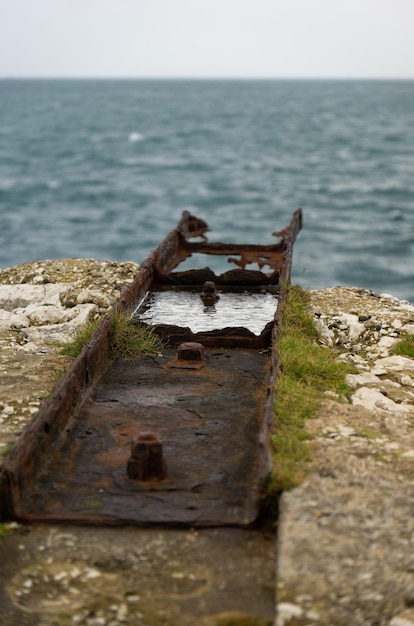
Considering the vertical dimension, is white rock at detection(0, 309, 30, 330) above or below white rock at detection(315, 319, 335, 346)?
below

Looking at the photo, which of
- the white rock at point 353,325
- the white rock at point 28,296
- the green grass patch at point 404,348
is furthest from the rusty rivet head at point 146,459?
the white rock at point 28,296

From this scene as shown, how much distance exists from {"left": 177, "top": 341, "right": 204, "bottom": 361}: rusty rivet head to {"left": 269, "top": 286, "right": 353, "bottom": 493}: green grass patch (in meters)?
0.65

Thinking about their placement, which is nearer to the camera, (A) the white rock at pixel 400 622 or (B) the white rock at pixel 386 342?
(A) the white rock at pixel 400 622

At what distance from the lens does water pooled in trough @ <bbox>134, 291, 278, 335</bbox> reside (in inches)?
335

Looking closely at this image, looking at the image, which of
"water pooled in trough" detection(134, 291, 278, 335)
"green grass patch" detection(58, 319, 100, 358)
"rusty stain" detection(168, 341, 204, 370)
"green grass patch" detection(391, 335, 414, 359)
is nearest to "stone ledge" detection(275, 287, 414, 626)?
"rusty stain" detection(168, 341, 204, 370)

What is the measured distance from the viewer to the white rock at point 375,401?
684cm

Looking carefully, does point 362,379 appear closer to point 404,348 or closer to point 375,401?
point 375,401

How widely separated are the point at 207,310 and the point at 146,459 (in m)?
3.84

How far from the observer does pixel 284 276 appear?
32.0 ft

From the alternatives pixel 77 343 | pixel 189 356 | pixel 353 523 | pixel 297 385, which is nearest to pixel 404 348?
pixel 297 385

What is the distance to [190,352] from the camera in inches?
288

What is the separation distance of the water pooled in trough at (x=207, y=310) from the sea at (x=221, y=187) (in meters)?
9.53

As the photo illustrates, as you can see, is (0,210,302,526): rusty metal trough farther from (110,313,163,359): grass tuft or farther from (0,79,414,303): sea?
(0,79,414,303): sea

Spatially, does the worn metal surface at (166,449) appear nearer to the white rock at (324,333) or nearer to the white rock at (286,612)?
the white rock at (286,612)
